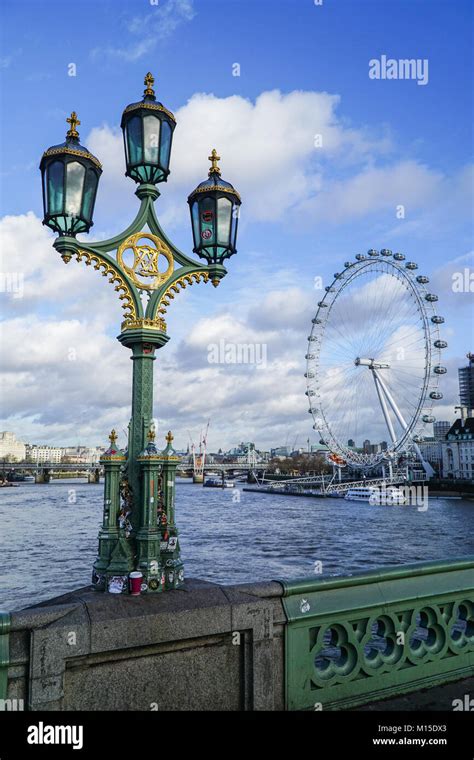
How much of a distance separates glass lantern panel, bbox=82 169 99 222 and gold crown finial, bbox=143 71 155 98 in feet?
3.81

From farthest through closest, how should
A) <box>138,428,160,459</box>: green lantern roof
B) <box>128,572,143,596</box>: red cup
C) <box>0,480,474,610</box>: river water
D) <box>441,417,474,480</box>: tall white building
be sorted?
1. <box>441,417,474,480</box>: tall white building
2. <box>0,480,474,610</box>: river water
3. <box>138,428,160,459</box>: green lantern roof
4. <box>128,572,143,596</box>: red cup

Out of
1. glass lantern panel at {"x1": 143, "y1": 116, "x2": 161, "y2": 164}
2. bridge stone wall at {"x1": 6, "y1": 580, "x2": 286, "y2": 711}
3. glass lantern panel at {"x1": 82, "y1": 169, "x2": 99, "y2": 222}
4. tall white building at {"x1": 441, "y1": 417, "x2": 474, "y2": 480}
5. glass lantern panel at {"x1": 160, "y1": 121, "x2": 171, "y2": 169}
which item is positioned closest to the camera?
bridge stone wall at {"x1": 6, "y1": 580, "x2": 286, "y2": 711}

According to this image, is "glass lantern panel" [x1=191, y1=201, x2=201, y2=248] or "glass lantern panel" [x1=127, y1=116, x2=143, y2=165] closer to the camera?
"glass lantern panel" [x1=127, y1=116, x2=143, y2=165]

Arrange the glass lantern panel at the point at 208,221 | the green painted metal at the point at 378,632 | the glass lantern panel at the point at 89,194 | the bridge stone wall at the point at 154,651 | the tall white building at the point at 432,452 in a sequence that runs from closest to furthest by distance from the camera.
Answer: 1. the bridge stone wall at the point at 154,651
2. the green painted metal at the point at 378,632
3. the glass lantern panel at the point at 89,194
4. the glass lantern panel at the point at 208,221
5. the tall white building at the point at 432,452

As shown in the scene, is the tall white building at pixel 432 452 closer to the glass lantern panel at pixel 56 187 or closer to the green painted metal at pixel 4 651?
the glass lantern panel at pixel 56 187

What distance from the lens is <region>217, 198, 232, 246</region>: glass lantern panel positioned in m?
6.54

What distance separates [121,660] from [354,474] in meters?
159

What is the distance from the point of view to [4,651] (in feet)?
11.8

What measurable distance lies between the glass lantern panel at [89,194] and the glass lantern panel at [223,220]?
1.39 m

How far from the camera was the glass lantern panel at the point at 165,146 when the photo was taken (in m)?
6.31

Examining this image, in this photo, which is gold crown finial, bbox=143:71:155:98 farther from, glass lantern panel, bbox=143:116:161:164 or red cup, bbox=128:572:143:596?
red cup, bbox=128:572:143:596

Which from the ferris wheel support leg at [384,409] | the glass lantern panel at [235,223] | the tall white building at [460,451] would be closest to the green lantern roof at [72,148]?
the glass lantern panel at [235,223]

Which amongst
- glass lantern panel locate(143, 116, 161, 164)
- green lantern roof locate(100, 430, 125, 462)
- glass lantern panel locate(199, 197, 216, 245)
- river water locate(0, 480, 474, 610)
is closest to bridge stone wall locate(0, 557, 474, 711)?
green lantern roof locate(100, 430, 125, 462)

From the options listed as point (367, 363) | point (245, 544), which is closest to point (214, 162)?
point (245, 544)
